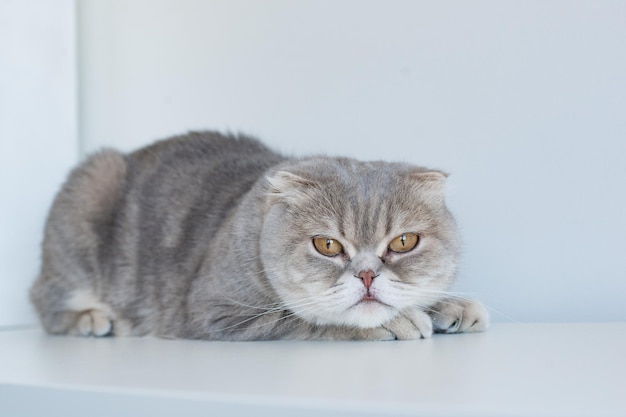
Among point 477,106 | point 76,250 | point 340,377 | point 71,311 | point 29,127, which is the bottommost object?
point 71,311

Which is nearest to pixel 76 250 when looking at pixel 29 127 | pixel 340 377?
pixel 29 127

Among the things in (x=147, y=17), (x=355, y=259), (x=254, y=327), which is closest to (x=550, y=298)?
(x=355, y=259)

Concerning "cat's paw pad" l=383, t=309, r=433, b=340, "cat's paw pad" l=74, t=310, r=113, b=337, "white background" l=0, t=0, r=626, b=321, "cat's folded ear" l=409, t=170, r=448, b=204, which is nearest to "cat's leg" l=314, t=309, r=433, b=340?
"cat's paw pad" l=383, t=309, r=433, b=340

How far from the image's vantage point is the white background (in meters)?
2.03

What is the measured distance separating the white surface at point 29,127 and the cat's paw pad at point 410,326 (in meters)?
1.46

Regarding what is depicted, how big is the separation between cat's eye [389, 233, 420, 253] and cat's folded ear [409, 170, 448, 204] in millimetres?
121

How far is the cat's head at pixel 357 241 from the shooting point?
171 cm

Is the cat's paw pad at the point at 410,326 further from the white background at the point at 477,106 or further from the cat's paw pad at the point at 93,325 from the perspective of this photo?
the cat's paw pad at the point at 93,325

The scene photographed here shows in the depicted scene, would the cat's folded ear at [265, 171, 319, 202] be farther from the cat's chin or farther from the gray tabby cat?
the cat's chin

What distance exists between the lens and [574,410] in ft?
3.00

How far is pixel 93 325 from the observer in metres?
2.27

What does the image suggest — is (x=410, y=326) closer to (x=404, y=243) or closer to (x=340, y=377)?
(x=404, y=243)

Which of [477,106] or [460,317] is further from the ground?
[477,106]

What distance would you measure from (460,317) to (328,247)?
374 mm
